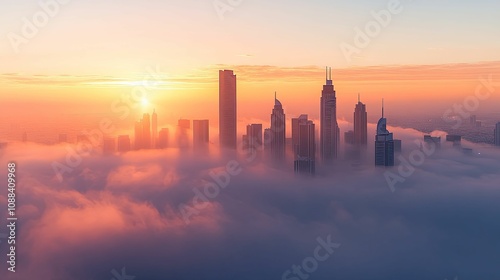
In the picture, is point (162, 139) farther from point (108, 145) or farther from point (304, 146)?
point (304, 146)

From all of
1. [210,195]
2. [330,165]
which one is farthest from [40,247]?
[330,165]

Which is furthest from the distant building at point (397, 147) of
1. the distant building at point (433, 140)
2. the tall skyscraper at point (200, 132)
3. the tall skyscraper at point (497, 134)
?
the tall skyscraper at point (200, 132)

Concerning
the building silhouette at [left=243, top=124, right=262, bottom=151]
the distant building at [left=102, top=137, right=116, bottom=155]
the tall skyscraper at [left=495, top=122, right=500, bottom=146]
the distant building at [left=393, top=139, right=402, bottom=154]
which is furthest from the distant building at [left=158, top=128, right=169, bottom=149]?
the tall skyscraper at [left=495, top=122, right=500, bottom=146]

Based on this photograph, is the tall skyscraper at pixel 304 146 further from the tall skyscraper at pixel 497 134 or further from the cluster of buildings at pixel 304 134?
the tall skyscraper at pixel 497 134

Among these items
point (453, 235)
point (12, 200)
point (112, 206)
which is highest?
point (12, 200)

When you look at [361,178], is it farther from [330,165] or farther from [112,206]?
[112,206]

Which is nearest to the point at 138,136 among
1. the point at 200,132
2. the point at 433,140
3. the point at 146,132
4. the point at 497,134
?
the point at 146,132

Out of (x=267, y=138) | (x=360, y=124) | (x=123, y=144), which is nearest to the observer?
(x=123, y=144)
